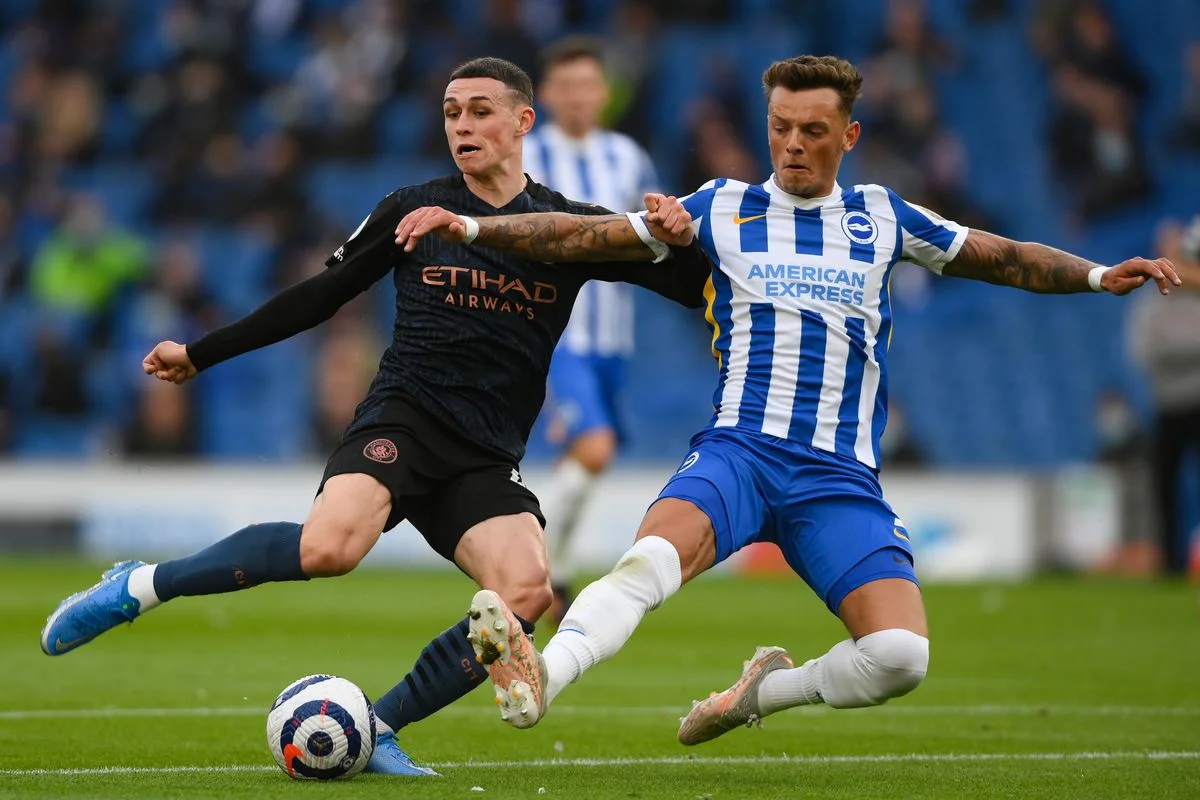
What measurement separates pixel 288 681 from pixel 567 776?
291cm

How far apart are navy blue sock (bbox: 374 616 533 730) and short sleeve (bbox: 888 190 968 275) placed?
6.08ft

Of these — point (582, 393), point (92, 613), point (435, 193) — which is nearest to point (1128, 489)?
point (582, 393)

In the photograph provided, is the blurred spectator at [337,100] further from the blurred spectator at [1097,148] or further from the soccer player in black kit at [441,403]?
the soccer player in black kit at [441,403]

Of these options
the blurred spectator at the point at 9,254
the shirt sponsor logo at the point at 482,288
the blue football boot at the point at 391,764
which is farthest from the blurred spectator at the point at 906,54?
the blue football boot at the point at 391,764

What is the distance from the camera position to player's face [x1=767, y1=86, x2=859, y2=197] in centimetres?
566

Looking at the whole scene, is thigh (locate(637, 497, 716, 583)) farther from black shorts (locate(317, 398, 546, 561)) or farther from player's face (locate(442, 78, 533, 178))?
player's face (locate(442, 78, 533, 178))

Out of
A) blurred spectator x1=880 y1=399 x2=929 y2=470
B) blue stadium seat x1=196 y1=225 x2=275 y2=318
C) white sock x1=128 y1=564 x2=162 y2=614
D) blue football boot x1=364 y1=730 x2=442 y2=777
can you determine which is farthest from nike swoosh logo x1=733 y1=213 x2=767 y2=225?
blue stadium seat x1=196 y1=225 x2=275 y2=318

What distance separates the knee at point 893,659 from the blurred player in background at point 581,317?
14.6 ft

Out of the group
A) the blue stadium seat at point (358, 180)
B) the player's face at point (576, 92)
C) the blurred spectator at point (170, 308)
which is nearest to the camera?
the player's face at point (576, 92)

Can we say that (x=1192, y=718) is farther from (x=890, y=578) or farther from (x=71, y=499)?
(x=71, y=499)

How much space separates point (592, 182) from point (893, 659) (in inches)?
202

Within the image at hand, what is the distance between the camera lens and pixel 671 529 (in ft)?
17.5

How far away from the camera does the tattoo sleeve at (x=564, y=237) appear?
18.0ft

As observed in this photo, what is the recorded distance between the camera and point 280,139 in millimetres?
19719
